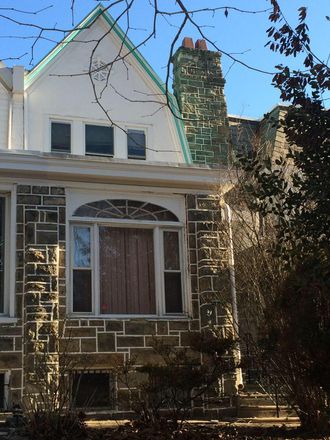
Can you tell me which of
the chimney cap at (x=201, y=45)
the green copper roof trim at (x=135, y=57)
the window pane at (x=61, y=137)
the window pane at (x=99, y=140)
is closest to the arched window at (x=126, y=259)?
the window pane at (x=99, y=140)

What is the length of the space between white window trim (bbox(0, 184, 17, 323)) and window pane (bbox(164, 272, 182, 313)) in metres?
2.60

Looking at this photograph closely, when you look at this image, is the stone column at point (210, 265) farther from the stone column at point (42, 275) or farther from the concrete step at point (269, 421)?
the stone column at point (42, 275)

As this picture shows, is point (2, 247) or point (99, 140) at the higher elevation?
point (99, 140)

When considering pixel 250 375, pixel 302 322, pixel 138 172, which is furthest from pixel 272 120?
pixel 250 375

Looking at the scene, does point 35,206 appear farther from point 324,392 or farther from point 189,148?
point 324,392

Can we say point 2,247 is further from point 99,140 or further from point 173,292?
point 99,140

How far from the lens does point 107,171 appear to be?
33.1ft

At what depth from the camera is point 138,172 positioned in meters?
10.3

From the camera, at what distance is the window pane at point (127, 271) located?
398 inches

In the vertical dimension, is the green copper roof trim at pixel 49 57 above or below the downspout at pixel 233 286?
above

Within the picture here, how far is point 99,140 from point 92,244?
3016 mm

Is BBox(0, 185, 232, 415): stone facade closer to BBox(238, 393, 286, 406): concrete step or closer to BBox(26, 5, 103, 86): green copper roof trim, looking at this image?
BBox(238, 393, 286, 406): concrete step

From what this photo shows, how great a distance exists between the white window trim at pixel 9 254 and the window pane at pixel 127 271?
57.4 inches

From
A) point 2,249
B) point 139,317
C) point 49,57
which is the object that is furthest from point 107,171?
point 49,57
